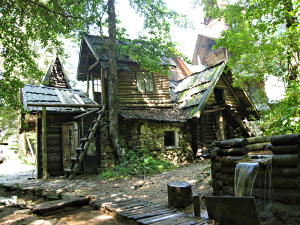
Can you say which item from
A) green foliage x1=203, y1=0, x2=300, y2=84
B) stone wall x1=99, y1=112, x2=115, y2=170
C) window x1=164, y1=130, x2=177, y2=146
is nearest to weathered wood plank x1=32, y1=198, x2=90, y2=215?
stone wall x1=99, y1=112, x2=115, y2=170

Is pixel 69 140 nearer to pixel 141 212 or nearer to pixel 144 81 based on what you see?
pixel 144 81

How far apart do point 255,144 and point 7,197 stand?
27.0ft

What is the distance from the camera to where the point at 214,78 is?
1507 cm

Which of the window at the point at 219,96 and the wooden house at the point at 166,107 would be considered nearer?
the wooden house at the point at 166,107

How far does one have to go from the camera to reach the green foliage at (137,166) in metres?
11.3

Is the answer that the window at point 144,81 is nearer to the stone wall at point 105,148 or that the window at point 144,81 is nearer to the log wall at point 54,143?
the stone wall at point 105,148

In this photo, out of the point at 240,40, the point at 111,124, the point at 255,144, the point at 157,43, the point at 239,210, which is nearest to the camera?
the point at 239,210

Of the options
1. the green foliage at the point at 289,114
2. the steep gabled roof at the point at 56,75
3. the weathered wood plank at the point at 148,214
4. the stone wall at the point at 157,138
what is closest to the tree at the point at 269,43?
the green foliage at the point at 289,114

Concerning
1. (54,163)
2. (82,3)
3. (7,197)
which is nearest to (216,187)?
(7,197)

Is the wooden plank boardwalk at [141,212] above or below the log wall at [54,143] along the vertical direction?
below

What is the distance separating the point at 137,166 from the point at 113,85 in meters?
4.60

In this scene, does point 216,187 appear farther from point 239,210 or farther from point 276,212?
point 239,210

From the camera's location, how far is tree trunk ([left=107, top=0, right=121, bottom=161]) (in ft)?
41.9

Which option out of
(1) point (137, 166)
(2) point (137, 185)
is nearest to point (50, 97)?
(1) point (137, 166)
